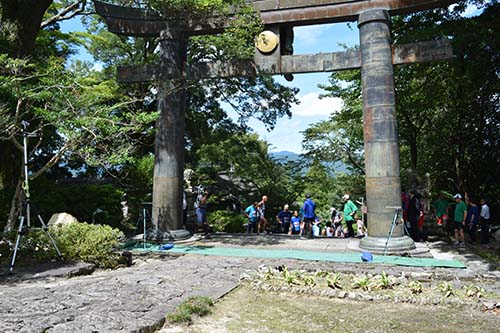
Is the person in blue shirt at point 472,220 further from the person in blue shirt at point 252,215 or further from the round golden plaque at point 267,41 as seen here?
the round golden plaque at point 267,41

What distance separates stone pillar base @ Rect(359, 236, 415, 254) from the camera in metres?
8.76

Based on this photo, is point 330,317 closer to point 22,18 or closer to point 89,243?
point 89,243

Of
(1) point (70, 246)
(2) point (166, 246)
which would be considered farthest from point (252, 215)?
(1) point (70, 246)

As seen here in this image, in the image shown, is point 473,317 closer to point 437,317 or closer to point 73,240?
point 437,317

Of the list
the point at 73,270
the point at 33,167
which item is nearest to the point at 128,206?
the point at 33,167

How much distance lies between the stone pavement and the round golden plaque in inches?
234

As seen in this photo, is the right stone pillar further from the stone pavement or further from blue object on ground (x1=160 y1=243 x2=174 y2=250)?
blue object on ground (x1=160 y1=243 x2=174 y2=250)

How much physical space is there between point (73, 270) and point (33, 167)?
42.4 feet

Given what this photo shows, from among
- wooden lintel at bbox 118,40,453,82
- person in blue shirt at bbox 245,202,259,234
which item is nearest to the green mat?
person in blue shirt at bbox 245,202,259,234

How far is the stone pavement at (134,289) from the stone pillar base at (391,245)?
0.63 meters

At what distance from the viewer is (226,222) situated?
16.7m

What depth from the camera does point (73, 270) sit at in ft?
23.0

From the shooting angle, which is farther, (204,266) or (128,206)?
(128,206)

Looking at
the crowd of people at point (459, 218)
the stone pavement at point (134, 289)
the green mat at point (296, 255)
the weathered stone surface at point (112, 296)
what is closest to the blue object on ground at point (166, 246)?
the green mat at point (296, 255)
